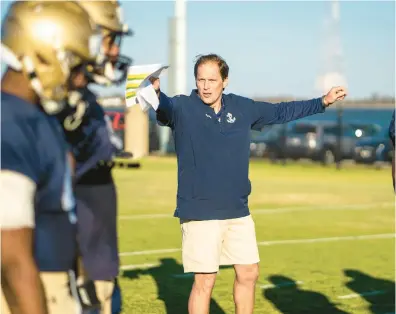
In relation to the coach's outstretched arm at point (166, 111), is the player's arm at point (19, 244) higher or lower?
lower

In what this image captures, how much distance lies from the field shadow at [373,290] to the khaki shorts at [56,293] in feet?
Result: 18.6

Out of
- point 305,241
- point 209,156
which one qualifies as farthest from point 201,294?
point 305,241

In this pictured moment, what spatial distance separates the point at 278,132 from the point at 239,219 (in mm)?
32000

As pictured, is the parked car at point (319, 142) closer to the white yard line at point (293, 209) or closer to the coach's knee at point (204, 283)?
the white yard line at point (293, 209)

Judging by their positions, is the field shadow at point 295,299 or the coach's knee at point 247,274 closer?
the coach's knee at point 247,274

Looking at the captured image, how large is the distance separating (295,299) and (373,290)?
3.34 ft

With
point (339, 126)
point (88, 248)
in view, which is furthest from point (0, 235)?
point (339, 126)

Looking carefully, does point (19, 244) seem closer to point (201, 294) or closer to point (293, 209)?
point (201, 294)

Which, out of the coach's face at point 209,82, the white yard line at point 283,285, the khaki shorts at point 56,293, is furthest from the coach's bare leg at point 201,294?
the khaki shorts at point 56,293

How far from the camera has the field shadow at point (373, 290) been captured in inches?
355

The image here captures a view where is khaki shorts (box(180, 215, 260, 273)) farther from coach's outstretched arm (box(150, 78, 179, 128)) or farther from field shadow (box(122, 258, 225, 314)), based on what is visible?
field shadow (box(122, 258, 225, 314))

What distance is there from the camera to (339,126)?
3531 centimetres

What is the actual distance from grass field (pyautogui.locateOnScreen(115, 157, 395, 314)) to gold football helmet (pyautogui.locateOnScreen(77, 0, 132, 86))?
521cm

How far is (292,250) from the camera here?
12.9 metres
